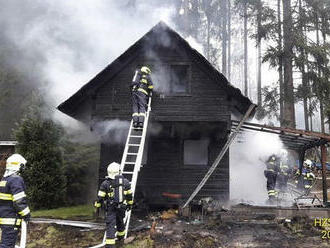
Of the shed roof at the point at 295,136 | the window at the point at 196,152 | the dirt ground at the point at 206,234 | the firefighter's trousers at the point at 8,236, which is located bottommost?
the dirt ground at the point at 206,234

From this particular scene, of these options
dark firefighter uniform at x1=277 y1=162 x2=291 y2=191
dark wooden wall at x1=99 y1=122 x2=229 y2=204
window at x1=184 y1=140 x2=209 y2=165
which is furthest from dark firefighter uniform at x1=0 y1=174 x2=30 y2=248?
dark firefighter uniform at x1=277 y1=162 x2=291 y2=191

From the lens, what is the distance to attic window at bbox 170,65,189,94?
1140 cm

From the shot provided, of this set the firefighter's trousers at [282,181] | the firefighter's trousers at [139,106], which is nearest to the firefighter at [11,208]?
the firefighter's trousers at [139,106]

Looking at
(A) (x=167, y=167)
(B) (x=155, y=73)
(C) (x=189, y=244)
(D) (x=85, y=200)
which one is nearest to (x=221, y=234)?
(C) (x=189, y=244)

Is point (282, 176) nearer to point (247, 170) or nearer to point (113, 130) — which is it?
point (247, 170)

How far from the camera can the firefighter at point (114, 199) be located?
22.2ft

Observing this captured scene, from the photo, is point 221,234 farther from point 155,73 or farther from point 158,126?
point 155,73

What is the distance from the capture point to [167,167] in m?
12.0

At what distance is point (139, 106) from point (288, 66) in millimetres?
11246

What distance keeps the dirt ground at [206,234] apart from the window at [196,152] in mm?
2625

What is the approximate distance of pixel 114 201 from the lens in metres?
6.79

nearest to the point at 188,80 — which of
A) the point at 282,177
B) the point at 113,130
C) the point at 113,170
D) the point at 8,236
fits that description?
the point at 113,130

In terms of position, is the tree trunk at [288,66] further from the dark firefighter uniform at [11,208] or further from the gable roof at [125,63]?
the dark firefighter uniform at [11,208]

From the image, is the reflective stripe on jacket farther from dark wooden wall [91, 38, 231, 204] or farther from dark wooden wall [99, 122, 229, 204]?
dark wooden wall [99, 122, 229, 204]
